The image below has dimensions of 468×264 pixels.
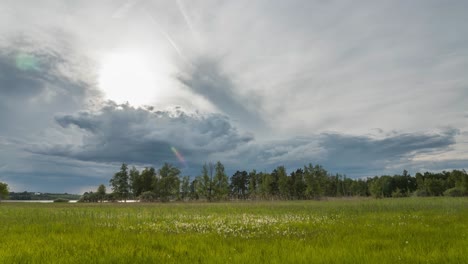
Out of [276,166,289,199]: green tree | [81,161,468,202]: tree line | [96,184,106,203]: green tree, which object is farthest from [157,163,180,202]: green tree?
[276,166,289,199]: green tree

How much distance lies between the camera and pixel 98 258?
842 centimetres

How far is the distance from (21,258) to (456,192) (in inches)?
4650

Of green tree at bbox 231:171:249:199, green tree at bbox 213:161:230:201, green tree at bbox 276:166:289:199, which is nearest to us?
green tree at bbox 213:161:230:201

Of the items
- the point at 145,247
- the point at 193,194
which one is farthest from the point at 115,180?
the point at 145,247

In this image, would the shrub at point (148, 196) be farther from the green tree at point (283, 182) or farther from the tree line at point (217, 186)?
the green tree at point (283, 182)

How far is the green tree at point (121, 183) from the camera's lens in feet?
334

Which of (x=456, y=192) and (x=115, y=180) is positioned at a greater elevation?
(x=115, y=180)

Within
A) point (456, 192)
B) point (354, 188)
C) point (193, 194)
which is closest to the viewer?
point (456, 192)

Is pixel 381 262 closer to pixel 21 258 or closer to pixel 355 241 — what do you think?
pixel 355 241

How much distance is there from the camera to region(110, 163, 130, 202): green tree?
101938 mm

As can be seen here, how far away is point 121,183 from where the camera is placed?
10244cm

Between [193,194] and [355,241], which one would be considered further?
[193,194]

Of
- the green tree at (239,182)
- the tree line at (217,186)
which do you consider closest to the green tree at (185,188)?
the tree line at (217,186)

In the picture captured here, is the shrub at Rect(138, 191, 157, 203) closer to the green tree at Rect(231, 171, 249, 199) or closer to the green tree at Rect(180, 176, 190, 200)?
the green tree at Rect(180, 176, 190, 200)
